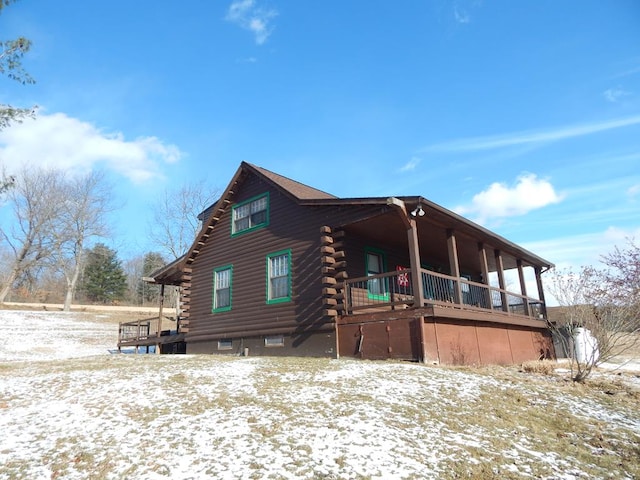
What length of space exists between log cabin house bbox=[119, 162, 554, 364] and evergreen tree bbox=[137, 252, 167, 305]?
40700mm

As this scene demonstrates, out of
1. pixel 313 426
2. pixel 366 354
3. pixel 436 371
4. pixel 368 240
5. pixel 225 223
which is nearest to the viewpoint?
pixel 313 426

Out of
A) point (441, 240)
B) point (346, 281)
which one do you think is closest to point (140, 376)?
point (346, 281)

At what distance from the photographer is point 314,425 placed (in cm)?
651

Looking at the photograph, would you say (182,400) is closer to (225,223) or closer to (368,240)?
(368,240)

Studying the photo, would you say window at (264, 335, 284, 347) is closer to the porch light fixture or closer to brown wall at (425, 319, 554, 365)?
brown wall at (425, 319, 554, 365)

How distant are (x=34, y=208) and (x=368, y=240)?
38665mm

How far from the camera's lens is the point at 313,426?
6469 mm

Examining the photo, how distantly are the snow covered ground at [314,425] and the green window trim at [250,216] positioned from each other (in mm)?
6756

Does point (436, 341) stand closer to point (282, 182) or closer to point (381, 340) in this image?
point (381, 340)

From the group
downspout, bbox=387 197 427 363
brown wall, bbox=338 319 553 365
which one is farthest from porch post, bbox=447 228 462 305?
downspout, bbox=387 197 427 363

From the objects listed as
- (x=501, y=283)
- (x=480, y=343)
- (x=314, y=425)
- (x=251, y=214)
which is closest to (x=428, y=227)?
(x=480, y=343)

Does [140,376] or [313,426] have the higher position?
[140,376]

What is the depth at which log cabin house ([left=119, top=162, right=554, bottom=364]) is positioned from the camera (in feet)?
38.9

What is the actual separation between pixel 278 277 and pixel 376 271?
336 cm
